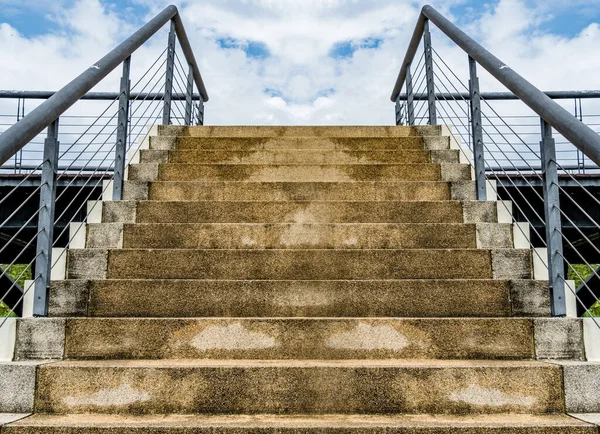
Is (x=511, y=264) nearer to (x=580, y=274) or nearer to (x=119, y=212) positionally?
(x=119, y=212)

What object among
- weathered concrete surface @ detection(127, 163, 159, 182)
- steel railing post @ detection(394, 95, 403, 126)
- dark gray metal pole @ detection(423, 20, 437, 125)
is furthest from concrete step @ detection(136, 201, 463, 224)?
steel railing post @ detection(394, 95, 403, 126)

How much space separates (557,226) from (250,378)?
1.59 meters

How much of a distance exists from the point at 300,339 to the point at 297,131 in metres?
2.67

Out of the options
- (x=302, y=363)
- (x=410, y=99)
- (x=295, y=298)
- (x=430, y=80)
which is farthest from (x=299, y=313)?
(x=410, y=99)

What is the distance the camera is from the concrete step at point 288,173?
12.1 ft

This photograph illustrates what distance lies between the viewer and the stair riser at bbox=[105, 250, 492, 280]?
8.66ft

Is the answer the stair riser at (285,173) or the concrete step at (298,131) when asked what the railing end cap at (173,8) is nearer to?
the concrete step at (298,131)

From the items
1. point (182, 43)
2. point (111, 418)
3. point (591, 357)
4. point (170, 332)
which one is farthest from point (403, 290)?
point (182, 43)

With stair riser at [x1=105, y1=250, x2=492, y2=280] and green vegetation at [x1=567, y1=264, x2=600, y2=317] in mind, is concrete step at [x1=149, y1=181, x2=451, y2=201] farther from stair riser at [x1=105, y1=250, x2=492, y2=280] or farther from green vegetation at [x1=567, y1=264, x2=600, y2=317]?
green vegetation at [x1=567, y1=264, x2=600, y2=317]

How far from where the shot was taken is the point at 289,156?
398 centimetres

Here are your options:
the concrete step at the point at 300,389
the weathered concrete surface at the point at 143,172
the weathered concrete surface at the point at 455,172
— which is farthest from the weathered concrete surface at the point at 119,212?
the weathered concrete surface at the point at 455,172

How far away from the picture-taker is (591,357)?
6.99 feet

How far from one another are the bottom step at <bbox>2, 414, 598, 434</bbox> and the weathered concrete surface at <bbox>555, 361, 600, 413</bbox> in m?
0.10

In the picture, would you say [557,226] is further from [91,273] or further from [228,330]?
[91,273]
